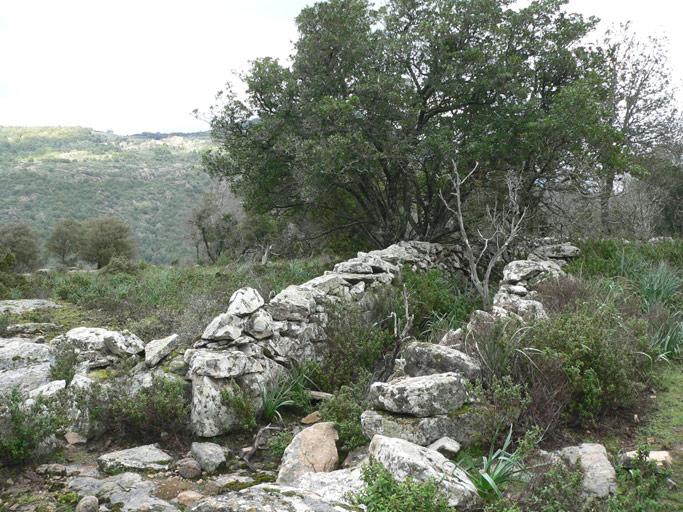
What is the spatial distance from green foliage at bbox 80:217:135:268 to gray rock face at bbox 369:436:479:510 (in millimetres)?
28234

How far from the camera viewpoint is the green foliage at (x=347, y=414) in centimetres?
464

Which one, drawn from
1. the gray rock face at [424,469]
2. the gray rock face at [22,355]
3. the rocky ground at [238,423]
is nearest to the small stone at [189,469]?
the rocky ground at [238,423]

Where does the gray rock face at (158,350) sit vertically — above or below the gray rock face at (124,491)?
above

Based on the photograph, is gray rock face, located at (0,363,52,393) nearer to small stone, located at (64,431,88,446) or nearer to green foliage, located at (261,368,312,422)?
small stone, located at (64,431,88,446)

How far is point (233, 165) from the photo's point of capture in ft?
43.1

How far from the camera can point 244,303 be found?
6406 millimetres

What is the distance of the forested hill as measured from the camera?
5341 centimetres

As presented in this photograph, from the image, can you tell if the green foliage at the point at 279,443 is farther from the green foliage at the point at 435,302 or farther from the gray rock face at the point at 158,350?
the green foliage at the point at 435,302

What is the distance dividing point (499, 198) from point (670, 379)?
7.17m

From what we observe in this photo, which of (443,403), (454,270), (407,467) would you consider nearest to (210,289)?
(454,270)

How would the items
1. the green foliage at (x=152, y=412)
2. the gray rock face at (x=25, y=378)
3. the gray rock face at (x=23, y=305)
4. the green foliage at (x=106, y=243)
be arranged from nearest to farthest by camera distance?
1. the green foliage at (x=152, y=412)
2. the gray rock face at (x=25, y=378)
3. the gray rock face at (x=23, y=305)
4. the green foliage at (x=106, y=243)

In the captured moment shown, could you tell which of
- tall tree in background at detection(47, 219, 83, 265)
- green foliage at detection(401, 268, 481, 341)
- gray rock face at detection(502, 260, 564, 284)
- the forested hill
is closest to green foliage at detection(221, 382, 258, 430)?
green foliage at detection(401, 268, 481, 341)

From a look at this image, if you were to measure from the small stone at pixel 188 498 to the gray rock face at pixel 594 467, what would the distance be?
2.70 m

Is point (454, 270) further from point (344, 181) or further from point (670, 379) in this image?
point (670, 379)
